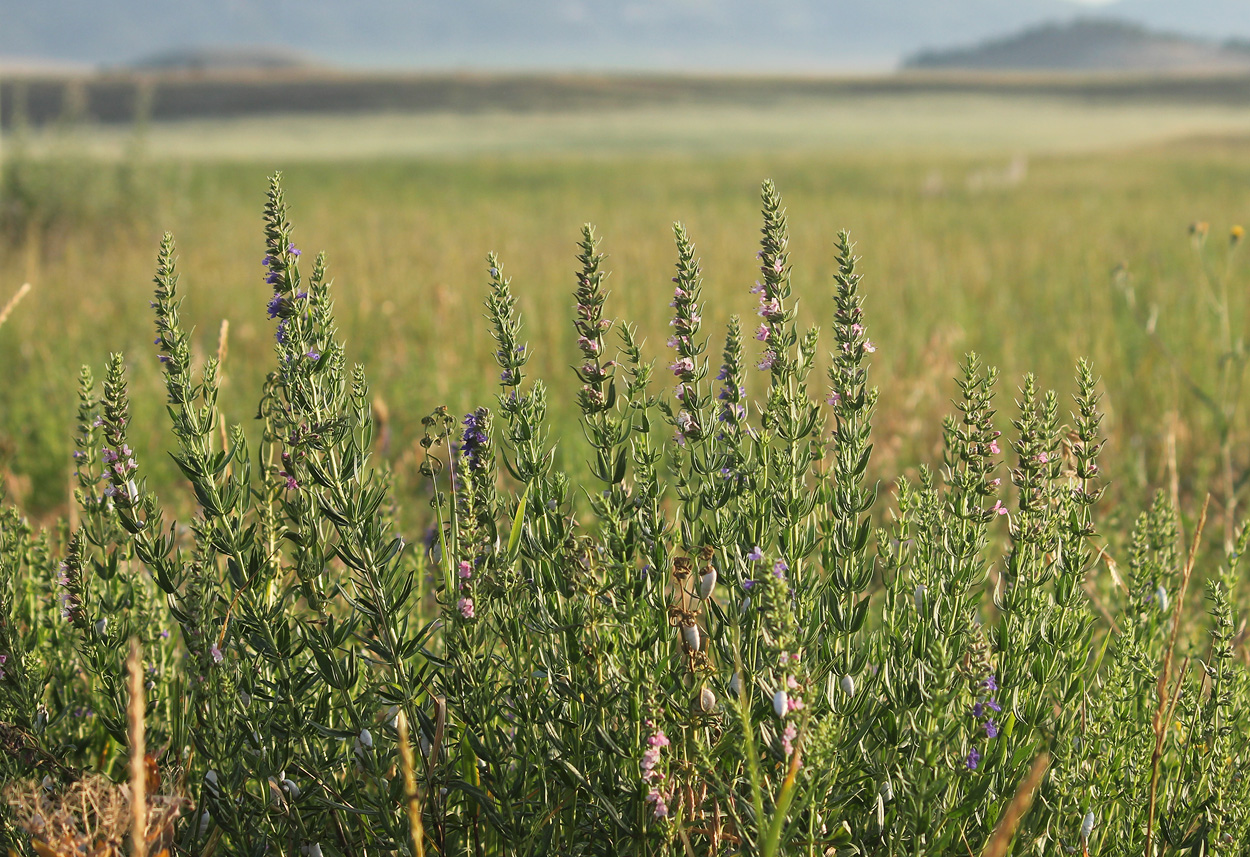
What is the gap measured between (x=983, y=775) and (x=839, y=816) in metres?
0.22

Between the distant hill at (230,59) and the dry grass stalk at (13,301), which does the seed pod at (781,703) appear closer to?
the dry grass stalk at (13,301)

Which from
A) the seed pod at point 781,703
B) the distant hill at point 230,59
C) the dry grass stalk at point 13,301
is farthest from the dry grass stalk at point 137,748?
the distant hill at point 230,59

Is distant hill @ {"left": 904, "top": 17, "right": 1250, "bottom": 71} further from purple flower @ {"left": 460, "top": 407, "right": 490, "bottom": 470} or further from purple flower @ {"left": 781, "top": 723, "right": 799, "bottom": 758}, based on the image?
purple flower @ {"left": 781, "top": 723, "right": 799, "bottom": 758}

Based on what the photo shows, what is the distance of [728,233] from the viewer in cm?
1045

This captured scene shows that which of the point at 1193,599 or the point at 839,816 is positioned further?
the point at 1193,599

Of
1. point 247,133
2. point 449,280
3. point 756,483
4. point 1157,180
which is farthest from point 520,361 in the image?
point 247,133

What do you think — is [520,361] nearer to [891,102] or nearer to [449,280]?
[449,280]

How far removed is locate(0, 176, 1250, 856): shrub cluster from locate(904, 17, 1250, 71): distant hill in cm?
14400

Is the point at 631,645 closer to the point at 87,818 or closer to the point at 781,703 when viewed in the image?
the point at 781,703

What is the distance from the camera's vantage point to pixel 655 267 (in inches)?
314

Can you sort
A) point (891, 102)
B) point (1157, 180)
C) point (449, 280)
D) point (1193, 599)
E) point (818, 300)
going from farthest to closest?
1. point (891, 102)
2. point (1157, 180)
3. point (449, 280)
4. point (818, 300)
5. point (1193, 599)

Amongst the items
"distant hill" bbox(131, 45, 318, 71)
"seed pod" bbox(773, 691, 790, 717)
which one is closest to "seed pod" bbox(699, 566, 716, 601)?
"seed pod" bbox(773, 691, 790, 717)

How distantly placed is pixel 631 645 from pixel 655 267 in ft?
22.3

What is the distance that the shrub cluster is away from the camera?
53.1 inches
